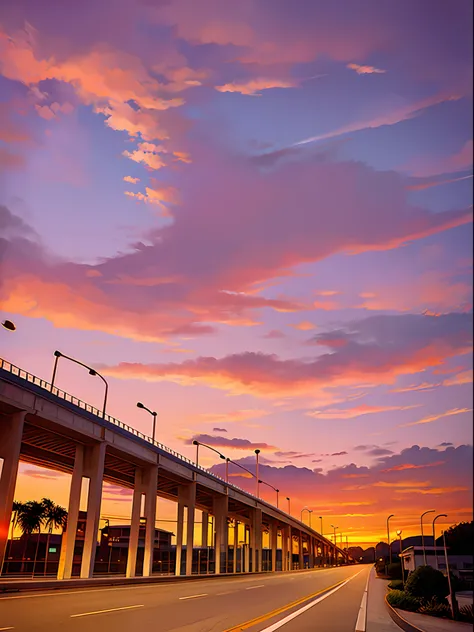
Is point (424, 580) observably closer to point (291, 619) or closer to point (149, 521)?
point (291, 619)

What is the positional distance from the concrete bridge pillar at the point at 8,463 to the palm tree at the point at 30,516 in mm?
105201

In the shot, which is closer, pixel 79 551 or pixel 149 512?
pixel 149 512

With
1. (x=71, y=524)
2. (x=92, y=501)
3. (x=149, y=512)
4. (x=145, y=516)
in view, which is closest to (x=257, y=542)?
(x=145, y=516)

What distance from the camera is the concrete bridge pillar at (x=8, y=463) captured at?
114 ft

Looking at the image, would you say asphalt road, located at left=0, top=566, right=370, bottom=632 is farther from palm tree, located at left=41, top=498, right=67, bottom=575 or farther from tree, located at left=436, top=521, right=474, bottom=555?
palm tree, located at left=41, top=498, right=67, bottom=575

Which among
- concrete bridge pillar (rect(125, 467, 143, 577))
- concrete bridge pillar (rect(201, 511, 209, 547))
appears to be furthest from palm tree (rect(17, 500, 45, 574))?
concrete bridge pillar (rect(125, 467, 143, 577))

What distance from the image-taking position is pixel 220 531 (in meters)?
84.7

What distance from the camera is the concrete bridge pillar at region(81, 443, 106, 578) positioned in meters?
46.2

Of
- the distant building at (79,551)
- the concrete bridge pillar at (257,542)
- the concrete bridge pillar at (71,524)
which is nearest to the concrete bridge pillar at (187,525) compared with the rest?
the distant building at (79,551)

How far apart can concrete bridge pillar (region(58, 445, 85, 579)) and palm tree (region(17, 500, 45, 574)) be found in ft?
309

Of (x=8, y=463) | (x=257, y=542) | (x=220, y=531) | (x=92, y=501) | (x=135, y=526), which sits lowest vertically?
(x=257, y=542)

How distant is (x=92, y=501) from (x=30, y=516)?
329 ft

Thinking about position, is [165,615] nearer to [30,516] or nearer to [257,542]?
[257,542]

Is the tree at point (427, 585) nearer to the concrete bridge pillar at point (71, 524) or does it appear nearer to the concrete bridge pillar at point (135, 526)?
the concrete bridge pillar at point (71, 524)
